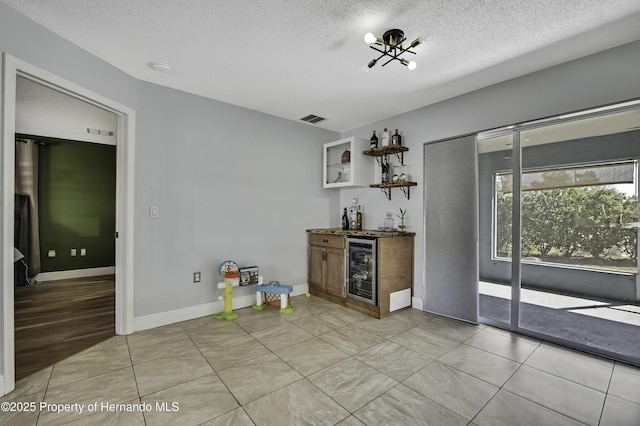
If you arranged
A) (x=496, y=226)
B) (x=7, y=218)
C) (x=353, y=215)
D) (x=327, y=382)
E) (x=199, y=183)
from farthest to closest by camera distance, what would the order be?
(x=353, y=215)
(x=199, y=183)
(x=496, y=226)
(x=327, y=382)
(x=7, y=218)

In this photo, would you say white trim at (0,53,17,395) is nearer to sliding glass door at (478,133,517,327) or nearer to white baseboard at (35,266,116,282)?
white baseboard at (35,266,116,282)

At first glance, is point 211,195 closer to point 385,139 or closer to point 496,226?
point 385,139

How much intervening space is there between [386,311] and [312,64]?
2728 millimetres

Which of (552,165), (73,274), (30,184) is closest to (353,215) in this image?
(552,165)

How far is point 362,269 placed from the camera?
3.46m

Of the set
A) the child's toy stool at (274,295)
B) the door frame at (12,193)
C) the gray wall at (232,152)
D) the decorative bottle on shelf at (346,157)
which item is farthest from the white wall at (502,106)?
the door frame at (12,193)

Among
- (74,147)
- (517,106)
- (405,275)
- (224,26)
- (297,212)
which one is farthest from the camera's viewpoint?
(74,147)

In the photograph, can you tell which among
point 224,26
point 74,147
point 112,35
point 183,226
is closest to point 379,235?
point 183,226

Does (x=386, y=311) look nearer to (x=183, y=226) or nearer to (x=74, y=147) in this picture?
(x=183, y=226)

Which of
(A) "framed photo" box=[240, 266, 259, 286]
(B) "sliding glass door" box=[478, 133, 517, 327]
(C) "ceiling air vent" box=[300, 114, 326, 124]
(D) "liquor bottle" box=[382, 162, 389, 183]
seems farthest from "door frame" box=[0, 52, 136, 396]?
(B) "sliding glass door" box=[478, 133, 517, 327]

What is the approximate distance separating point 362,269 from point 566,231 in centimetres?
208

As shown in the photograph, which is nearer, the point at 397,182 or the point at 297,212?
the point at 397,182

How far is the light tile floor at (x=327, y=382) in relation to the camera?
1.61 metres

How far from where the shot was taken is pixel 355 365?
7.09 ft
